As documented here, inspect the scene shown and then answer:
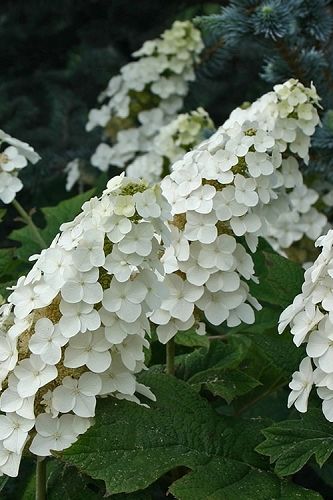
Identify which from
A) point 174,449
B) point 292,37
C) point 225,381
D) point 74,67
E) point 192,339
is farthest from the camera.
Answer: point 74,67

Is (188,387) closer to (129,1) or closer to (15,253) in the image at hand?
(15,253)

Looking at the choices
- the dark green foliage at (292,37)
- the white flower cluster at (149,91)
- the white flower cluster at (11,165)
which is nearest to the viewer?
the white flower cluster at (11,165)

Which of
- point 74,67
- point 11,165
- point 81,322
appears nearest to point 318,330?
point 81,322

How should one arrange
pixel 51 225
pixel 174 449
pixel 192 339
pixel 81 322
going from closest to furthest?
pixel 81 322 < pixel 174 449 < pixel 192 339 < pixel 51 225

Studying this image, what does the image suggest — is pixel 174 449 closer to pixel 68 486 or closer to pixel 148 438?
pixel 148 438

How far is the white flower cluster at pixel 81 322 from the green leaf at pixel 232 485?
140 millimetres

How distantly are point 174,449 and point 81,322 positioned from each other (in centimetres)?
22

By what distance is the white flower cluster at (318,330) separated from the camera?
1073 mm

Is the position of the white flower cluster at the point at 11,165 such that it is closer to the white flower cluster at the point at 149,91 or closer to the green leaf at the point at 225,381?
the green leaf at the point at 225,381

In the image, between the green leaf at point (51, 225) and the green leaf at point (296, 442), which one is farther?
the green leaf at point (51, 225)

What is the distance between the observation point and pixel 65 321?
A: 105cm

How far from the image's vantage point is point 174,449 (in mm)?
1150

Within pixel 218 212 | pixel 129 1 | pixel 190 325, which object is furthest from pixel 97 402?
pixel 129 1

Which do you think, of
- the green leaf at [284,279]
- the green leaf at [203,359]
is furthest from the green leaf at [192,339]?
the green leaf at [284,279]
